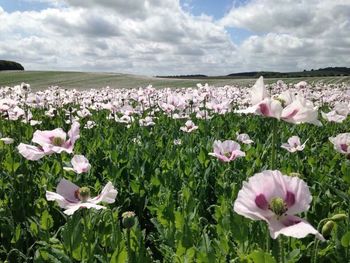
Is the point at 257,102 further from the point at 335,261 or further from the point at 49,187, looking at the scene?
the point at 49,187

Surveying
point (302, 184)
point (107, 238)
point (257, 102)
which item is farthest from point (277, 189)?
point (107, 238)

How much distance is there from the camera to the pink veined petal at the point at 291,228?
1.57 m

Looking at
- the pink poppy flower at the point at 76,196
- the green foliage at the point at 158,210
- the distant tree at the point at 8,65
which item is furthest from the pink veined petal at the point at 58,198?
the distant tree at the point at 8,65

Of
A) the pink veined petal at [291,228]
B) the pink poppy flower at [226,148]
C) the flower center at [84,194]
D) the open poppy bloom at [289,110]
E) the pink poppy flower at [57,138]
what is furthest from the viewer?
the pink poppy flower at [226,148]

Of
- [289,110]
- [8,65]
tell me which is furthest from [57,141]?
[8,65]

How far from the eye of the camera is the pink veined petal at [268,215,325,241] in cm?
157

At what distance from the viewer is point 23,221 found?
13.1 ft

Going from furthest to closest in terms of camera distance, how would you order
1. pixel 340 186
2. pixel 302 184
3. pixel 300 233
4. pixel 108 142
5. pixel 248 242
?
pixel 108 142, pixel 340 186, pixel 248 242, pixel 302 184, pixel 300 233

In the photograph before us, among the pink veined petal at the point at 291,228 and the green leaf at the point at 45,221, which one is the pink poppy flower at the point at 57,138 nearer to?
the green leaf at the point at 45,221

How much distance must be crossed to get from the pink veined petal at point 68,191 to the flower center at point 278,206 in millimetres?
1158

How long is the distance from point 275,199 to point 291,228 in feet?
0.46

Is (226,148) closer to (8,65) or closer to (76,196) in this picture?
(76,196)

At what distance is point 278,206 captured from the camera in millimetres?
1688

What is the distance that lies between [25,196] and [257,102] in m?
2.84
